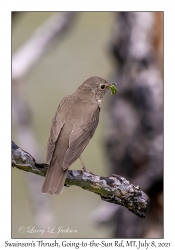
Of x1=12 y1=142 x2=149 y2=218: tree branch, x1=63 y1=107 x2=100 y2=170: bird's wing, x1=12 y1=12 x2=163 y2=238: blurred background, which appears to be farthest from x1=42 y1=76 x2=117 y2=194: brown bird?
x1=12 y1=12 x2=163 y2=238: blurred background

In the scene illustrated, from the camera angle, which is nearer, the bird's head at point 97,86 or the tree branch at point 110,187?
the tree branch at point 110,187

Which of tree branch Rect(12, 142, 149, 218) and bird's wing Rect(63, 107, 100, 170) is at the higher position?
bird's wing Rect(63, 107, 100, 170)

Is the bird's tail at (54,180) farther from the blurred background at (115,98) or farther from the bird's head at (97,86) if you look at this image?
the blurred background at (115,98)

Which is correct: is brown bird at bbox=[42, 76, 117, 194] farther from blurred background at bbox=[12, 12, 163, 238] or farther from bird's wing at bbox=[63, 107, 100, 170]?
blurred background at bbox=[12, 12, 163, 238]

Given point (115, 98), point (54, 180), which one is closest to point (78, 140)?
point (54, 180)

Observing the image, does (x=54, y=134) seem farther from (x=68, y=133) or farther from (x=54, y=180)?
(x=54, y=180)

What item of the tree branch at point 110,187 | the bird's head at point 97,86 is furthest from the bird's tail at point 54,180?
the bird's head at point 97,86

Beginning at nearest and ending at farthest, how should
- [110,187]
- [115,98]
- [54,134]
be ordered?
[110,187] → [54,134] → [115,98]
